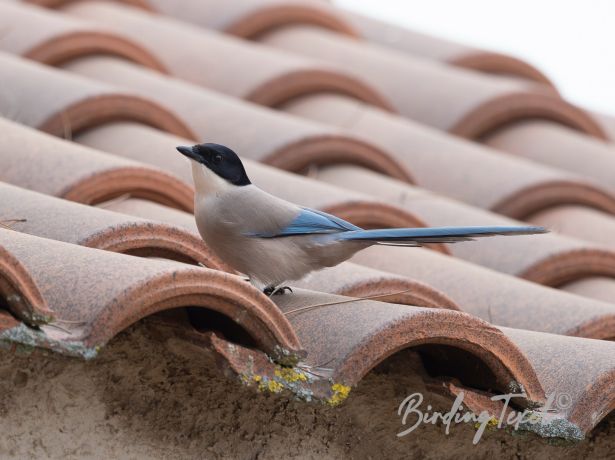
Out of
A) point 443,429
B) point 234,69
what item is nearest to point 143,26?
point 234,69

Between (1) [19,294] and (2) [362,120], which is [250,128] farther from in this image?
(1) [19,294]

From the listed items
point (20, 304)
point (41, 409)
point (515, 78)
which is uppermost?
point (20, 304)

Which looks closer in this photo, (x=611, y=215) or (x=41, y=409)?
(x=41, y=409)

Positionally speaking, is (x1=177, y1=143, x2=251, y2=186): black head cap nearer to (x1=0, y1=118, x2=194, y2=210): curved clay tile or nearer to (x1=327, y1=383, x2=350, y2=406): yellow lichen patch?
(x1=0, y1=118, x2=194, y2=210): curved clay tile

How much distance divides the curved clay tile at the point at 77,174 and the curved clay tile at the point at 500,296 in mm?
520

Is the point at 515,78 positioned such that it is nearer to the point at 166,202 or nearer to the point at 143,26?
the point at 143,26

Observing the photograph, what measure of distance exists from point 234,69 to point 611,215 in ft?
4.53

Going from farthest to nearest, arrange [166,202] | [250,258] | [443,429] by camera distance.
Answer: [166,202] < [250,258] < [443,429]

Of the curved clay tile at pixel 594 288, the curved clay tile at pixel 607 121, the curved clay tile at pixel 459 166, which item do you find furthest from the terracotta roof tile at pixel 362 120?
the curved clay tile at pixel 607 121

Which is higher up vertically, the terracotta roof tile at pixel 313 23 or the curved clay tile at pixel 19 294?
the curved clay tile at pixel 19 294

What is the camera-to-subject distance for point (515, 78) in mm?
5828

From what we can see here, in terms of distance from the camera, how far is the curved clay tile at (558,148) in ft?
14.6

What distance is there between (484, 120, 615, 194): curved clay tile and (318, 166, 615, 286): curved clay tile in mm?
939

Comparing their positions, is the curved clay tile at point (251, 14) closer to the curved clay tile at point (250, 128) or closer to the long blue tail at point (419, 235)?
the curved clay tile at point (250, 128)
